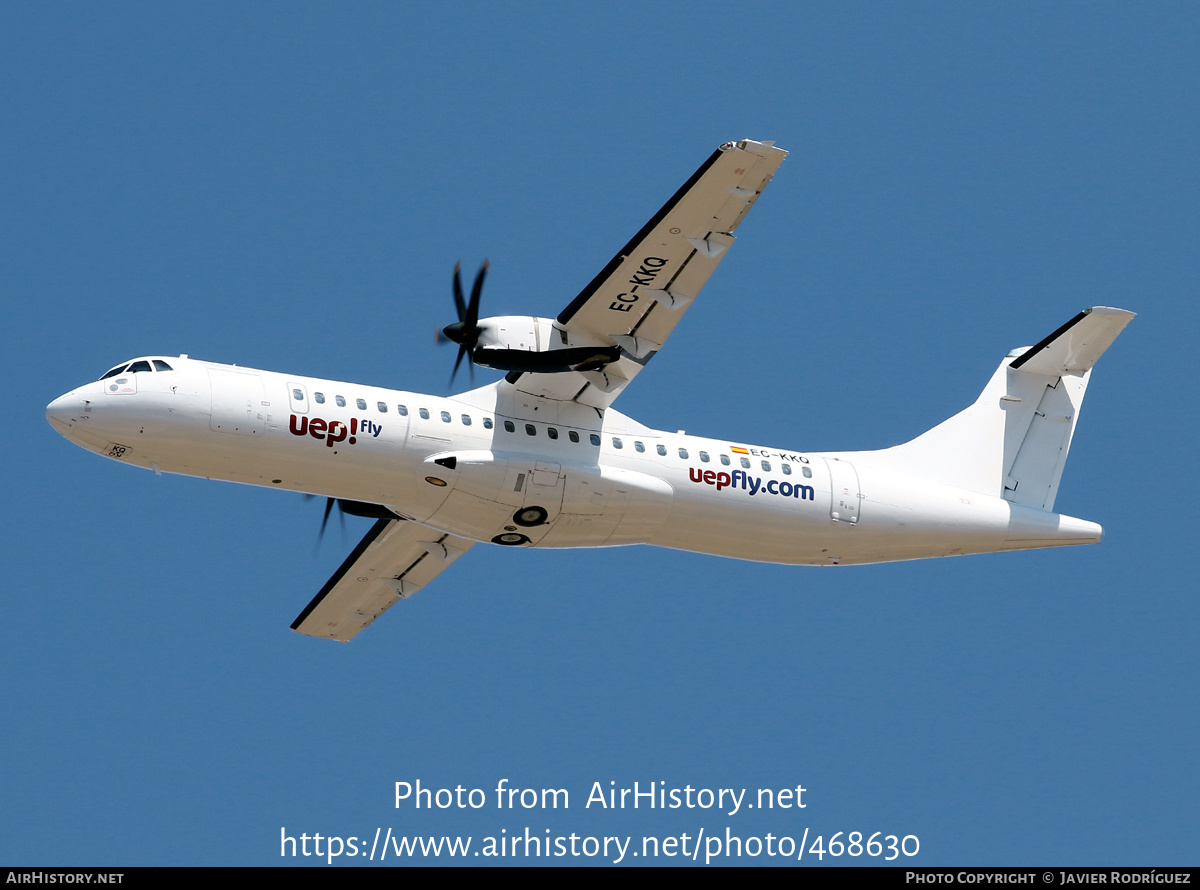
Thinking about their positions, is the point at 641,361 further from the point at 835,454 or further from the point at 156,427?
the point at 156,427

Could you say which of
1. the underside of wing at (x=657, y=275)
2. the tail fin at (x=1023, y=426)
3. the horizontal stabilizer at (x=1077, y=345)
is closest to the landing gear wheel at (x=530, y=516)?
the underside of wing at (x=657, y=275)

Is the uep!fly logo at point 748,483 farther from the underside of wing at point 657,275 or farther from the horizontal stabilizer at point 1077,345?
the horizontal stabilizer at point 1077,345

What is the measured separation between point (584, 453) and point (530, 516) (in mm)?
1141

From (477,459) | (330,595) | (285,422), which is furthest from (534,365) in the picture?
(330,595)

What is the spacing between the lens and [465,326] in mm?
19984

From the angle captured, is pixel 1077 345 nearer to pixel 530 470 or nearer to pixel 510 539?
pixel 530 470

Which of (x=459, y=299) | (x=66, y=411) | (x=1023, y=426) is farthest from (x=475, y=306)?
(x=1023, y=426)

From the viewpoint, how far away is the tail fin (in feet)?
76.4

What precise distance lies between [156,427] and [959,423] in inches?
479

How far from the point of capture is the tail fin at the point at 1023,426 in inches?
917

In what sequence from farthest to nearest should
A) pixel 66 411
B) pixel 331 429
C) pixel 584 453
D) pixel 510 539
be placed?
pixel 510 539 → pixel 584 453 → pixel 331 429 → pixel 66 411

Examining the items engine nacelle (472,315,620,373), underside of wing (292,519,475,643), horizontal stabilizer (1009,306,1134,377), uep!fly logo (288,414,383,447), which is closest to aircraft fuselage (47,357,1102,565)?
uep!fly logo (288,414,383,447)

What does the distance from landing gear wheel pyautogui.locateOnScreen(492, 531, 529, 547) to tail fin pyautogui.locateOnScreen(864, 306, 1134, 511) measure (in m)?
5.73
